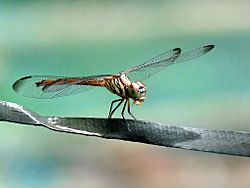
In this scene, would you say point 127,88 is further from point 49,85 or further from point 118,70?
point 118,70

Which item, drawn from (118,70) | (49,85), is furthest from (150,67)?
(118,70)

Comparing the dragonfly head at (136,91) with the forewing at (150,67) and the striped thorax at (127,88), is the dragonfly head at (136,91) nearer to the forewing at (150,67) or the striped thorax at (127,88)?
the striped thorax at (127,88)

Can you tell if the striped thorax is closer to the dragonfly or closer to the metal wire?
the dragonfly

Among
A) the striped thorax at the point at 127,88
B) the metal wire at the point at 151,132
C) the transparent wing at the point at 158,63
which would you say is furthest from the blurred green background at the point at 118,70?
the metal wire at the point at 151,132

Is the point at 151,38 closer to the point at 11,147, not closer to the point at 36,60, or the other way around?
the point at 36,60

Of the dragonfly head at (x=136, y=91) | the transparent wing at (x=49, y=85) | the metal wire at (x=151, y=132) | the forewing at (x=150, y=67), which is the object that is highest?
the forewing at (x=150, y=67)

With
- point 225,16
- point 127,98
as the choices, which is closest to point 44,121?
point 127,98

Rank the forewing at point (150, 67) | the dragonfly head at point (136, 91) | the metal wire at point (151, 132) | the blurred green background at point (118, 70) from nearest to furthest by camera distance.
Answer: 1. the metal wire at point (151, 132)
2. the dragonfly head at point (136, 91)
3. the forewing at point (150, 67)
4. the blurred green background at point (118, 70)
